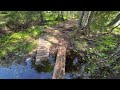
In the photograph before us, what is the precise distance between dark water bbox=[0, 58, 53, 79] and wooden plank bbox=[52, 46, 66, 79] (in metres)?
0.25

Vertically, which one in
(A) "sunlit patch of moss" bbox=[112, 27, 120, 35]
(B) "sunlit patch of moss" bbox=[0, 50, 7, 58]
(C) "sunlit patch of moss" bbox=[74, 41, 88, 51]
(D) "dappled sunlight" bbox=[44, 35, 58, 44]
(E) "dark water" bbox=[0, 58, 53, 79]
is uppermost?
(A) "sunlit patch of moss" bbox=[112, 27, 120, 35]

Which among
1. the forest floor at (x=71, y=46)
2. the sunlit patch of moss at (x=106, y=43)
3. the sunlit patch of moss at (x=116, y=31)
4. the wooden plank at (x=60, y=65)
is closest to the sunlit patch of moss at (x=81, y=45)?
the forest floor at (x=71, y=46)

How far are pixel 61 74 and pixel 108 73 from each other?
101 cm

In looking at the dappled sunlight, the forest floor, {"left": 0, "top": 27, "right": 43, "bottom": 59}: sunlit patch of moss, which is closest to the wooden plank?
the forest floor

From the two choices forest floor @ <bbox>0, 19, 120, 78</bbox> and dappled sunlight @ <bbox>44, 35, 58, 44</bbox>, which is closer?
forest floor @ <bbox>0, 19, 120, 78</bbox>

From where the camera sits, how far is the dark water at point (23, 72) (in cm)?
322

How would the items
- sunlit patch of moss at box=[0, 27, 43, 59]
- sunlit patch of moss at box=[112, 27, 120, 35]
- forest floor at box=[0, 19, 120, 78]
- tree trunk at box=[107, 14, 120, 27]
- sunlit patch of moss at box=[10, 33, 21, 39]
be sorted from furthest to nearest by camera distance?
sunlit patch of moss at box=[112, 27, 120, 35] → tree trunk at box=[107, 14, 120, 27] → sunlit patch of moss at box=[10, 33, 21, 39] → sunlit patch of moss at box=[0, 27, 43, 59] → forest floor at box=[0, 19, 120, 78]

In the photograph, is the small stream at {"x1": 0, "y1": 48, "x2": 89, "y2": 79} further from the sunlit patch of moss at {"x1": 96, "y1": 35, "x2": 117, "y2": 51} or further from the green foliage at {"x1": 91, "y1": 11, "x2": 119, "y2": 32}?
the green foliage at {"x1": 91, "y1": 11, "x2": 119, "y2": 32}

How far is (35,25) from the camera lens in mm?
4844

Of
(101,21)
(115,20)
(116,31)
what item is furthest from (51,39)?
(116,31)

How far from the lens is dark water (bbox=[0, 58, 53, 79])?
10.6ft
